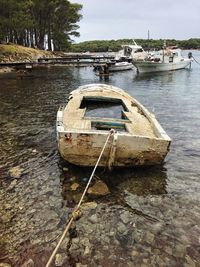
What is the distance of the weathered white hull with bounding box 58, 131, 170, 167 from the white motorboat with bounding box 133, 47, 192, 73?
3453 centimetres

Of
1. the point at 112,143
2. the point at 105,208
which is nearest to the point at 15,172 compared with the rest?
the point at 112,143

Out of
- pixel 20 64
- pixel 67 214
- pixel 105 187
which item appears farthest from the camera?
pixel 20 64

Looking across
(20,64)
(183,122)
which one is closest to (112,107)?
(183,122)

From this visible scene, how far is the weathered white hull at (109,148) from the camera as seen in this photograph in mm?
8281

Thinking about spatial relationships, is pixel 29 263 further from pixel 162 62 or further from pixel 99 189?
pixel 162 62

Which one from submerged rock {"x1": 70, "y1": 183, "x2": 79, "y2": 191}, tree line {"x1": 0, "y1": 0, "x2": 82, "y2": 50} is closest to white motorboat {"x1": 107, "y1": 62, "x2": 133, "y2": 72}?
tree line {"x1": 0, "y1": 0, "x2": 82, "y2": 50}

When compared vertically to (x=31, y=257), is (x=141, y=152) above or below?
above

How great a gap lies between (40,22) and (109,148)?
227ft

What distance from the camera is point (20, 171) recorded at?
364 inches

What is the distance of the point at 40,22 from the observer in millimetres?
70062

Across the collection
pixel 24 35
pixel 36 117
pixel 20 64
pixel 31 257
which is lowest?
pixel 31 257

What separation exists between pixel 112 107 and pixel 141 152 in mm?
8384

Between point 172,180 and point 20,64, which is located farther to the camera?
point 20,64

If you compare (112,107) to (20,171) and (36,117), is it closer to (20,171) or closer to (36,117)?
(36,117)
